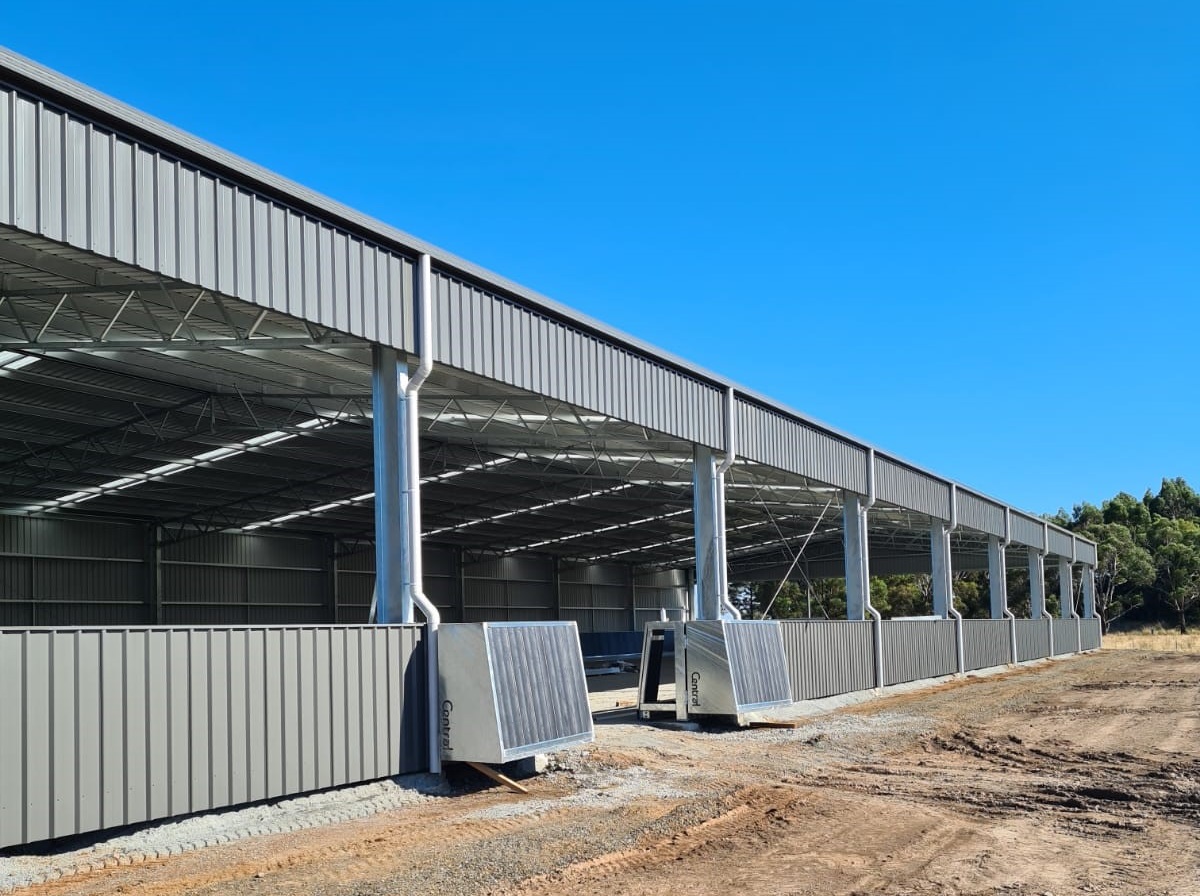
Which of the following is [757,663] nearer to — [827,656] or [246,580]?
[827,656]

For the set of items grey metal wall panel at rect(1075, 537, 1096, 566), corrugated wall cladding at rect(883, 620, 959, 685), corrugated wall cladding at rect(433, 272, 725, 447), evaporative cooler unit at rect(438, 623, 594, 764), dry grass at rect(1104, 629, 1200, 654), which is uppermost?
corrugated wall cladding at rect(433, 272, 725, 447)

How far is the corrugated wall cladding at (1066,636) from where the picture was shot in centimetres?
5325

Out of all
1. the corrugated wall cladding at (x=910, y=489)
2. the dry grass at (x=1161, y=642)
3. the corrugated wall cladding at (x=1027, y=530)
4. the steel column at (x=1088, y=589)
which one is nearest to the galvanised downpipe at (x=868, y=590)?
the corrugated wall cladding at (x=910, y=489)

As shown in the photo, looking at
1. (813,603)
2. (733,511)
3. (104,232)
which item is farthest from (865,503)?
(813,603)

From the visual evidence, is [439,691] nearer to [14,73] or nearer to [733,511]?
[14,73]

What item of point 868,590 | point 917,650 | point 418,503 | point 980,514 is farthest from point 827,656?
point 980,514

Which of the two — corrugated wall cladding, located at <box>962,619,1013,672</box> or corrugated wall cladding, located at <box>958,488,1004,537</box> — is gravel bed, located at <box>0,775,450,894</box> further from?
corrugated wall cladding, located at <box>958,488,1004,537</box>

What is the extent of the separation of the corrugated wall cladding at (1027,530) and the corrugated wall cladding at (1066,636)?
380cm

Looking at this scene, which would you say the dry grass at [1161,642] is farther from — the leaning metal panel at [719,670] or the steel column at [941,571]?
the leaning metal panel at [719,670]

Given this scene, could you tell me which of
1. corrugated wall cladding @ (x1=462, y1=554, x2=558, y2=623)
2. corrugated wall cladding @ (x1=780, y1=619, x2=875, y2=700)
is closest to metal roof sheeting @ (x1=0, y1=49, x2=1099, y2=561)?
corrugated wall cladding @ (x1=780, y1=619, x2=875, y2=700)

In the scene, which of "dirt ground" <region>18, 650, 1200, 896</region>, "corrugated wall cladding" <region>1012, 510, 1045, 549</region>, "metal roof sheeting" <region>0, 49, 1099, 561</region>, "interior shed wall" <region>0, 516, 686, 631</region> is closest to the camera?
"dirt ground" <region>18, 650, 1200, 896</region>

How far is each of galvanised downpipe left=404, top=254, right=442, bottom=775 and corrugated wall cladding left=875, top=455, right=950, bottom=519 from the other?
20.3m

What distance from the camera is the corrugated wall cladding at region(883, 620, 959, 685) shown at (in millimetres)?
33344

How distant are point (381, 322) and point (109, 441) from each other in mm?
15052
